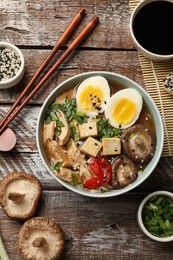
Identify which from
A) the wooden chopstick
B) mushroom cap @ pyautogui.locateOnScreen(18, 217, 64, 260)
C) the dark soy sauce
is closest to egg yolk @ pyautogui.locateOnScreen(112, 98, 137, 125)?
the dark soy sauce

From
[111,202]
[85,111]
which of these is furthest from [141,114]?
[111,202]

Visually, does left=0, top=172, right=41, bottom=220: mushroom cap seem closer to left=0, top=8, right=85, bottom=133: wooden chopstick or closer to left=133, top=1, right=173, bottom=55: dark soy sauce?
left=0, top=8, right=85, bottom=133: wooden chopstick

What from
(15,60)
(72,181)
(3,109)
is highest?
(15,60)

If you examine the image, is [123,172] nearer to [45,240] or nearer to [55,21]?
[45,240]

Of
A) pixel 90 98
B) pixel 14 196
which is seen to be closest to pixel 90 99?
pixel 90 98

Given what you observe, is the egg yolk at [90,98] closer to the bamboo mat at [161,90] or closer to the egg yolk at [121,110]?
the egg yolk at [121,110]

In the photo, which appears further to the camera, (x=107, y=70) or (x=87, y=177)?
(x=107, y=70)

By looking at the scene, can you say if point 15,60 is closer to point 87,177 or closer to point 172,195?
point 87,177
